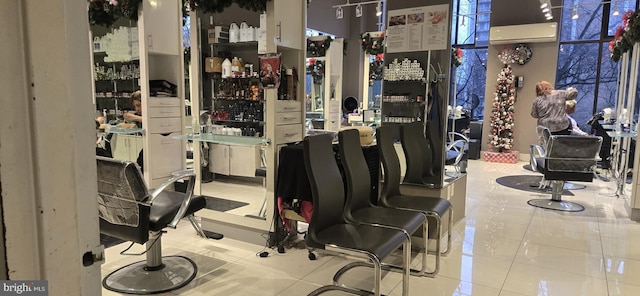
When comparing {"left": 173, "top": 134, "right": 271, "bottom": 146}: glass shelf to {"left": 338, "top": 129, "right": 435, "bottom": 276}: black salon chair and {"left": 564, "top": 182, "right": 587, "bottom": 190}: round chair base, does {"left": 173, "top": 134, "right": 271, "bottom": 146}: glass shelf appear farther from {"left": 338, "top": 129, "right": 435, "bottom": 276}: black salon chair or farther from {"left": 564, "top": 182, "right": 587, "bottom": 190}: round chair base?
{"left": 564, "top": 182, "right": 587, "bottom": 190}: round chair base

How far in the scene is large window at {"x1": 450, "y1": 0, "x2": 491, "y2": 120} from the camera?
9.14 metres

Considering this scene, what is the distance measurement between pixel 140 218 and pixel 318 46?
16.5ft

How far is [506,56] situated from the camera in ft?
27.5

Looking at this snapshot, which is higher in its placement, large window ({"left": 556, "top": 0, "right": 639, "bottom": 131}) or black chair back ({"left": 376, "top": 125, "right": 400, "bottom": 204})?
large window ({"left": 556, "top": 0, "right": 639, "bottom": 131})

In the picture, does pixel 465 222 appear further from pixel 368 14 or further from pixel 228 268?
pixel 368 14

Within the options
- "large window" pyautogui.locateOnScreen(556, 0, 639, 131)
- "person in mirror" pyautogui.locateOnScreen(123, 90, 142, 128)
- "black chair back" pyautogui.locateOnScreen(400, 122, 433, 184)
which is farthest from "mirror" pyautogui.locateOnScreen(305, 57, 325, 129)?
"large window" pyautogui.locateOnScreen(556, 0, 639, 131)

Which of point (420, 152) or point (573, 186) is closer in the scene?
point (420, 152)

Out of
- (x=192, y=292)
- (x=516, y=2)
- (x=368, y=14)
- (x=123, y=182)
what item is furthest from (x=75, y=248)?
(x=368, y=14)

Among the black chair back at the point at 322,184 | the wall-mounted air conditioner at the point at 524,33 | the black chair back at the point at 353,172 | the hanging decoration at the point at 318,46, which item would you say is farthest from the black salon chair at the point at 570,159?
the wall-mounted air conditioner at the point at 524,33

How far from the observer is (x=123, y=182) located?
7.84 feet

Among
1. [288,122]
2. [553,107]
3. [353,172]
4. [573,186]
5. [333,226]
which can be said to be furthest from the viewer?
[553,107]

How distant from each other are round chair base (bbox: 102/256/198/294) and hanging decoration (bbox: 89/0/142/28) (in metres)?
2.70

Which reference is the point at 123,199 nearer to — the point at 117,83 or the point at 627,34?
the point at 117,83

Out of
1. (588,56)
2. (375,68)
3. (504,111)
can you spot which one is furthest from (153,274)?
(588,56)
